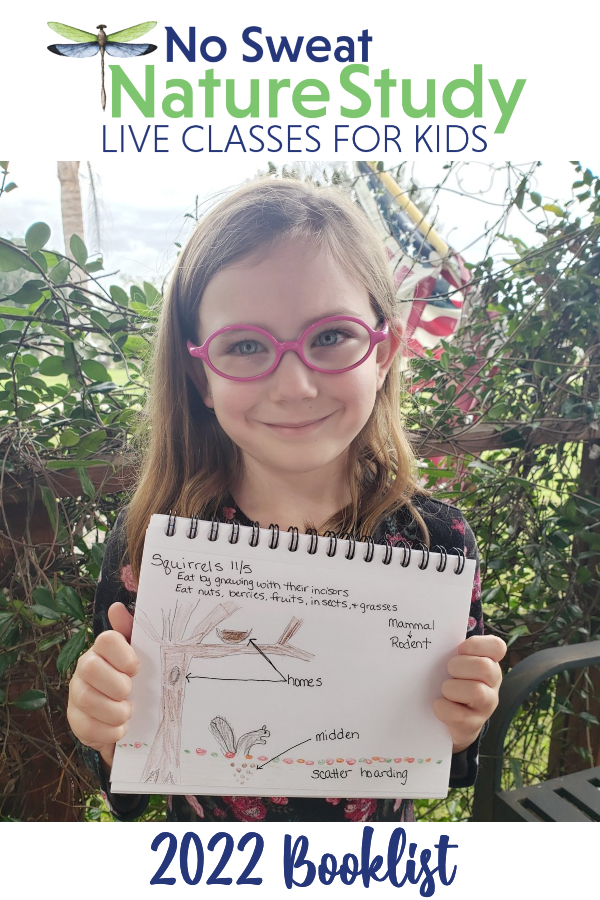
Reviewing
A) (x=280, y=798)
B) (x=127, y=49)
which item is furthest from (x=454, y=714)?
(x=127, y=49)

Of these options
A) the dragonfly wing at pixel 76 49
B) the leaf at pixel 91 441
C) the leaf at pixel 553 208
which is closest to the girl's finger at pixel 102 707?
the leaf at pixel 91 441

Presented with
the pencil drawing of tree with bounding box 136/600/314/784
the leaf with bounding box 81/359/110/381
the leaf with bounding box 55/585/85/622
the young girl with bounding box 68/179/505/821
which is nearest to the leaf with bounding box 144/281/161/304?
the leaf with bounding box 81/359/110/381

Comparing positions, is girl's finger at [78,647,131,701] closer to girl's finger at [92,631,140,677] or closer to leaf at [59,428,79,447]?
girl's finger at [92,631,140,677]

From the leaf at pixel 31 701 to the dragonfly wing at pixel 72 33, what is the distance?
3.18 ft

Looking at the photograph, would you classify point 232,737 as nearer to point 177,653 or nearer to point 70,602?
point 177,653

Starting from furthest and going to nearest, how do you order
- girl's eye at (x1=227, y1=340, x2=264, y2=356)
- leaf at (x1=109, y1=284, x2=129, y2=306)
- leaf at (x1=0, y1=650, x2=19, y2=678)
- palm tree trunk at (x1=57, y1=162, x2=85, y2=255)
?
palm tree trunk at (x1=57, y1=162, x2=85, y2=255), leaf at (x1=109, y1=284, x2=129, y2=306), leaf at (x1=0, y1=650, x2=19, y2=678), girl's eye at (x1=227, y1=340, x2=264, y2=356)

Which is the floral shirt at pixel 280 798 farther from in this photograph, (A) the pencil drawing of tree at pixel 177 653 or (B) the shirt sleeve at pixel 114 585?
(A) the pencil drawing of tree at pixel 177 653

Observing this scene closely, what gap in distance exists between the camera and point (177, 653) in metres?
0.67

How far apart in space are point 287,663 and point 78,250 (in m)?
0.74

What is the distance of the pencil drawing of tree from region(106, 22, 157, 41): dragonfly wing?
797mm

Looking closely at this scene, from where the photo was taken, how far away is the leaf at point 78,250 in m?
1.02

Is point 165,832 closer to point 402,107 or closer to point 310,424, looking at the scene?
point 310,424

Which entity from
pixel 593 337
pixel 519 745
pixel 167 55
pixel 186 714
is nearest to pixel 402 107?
pixel 167 55

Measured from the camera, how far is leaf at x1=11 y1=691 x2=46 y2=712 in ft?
3.18
